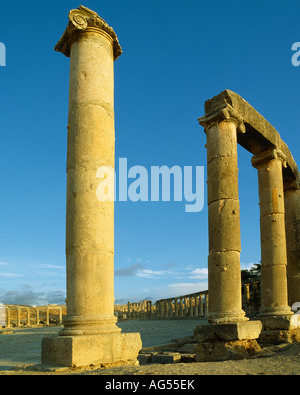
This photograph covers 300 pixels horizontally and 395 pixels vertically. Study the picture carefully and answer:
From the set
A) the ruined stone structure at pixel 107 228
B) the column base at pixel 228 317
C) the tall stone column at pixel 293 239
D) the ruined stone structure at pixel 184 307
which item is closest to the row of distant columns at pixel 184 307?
the ruined stone structure at pixel 184 307

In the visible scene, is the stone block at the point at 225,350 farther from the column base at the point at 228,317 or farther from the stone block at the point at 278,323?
the stone block at the point at 278,323

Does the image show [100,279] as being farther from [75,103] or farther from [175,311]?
[175,311]

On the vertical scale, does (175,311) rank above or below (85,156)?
below

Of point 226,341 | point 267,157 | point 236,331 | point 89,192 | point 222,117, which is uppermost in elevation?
point 222,117

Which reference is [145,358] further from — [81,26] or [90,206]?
[81,26]

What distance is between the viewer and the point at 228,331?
420 inches

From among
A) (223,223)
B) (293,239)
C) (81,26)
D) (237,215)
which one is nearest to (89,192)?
(81,26)

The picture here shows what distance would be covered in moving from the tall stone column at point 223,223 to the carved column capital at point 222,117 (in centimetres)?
3

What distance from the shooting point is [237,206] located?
39.9 feet

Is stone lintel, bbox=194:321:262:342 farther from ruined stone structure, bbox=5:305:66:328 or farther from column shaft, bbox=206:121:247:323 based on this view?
ruined stone structure, bbox=5:305:66:328

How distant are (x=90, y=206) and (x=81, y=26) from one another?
3.83 metres
